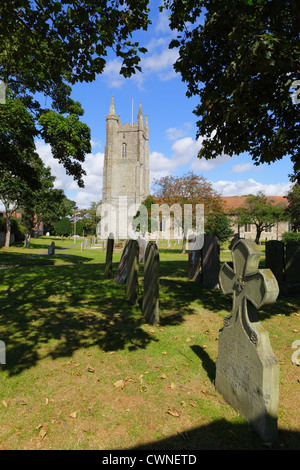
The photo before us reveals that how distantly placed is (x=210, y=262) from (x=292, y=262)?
316 centimetres

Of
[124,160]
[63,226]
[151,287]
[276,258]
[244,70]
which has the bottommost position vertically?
[151,287]

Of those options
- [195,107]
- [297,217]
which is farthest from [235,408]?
[297,217]

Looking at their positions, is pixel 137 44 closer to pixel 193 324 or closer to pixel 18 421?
pixel 193 324

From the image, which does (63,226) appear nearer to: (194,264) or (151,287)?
(194,264)

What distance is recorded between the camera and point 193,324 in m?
6.23

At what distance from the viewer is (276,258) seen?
34.1 feet

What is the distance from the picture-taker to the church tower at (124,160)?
72.9 metres

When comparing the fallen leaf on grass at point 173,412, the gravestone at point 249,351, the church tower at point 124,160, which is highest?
the church tower at point 124,160

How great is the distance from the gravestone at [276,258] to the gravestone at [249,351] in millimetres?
7482

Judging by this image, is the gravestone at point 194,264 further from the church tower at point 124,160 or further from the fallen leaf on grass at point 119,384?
the church tower at point 124,160

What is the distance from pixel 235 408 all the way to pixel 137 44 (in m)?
7.22

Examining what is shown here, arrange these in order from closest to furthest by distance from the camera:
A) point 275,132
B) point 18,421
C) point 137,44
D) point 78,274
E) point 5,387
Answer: point 18,421 < point 5,387 < point 137,44 < point 275,132 < point 78,274

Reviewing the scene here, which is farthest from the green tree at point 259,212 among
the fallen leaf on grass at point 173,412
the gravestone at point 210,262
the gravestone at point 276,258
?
the fallen leaf on grass at point 173,412

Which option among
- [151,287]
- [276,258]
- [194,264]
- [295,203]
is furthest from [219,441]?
[295,203]
